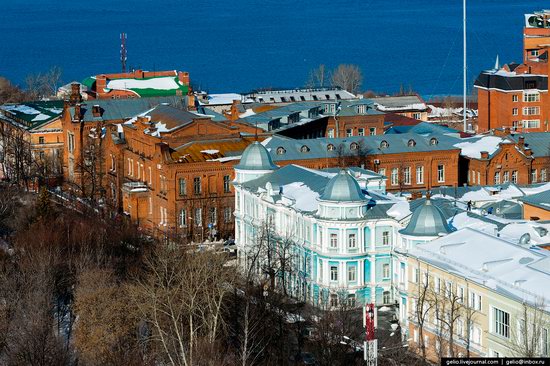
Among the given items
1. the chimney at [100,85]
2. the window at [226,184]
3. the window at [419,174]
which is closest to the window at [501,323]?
the window at [226,184]

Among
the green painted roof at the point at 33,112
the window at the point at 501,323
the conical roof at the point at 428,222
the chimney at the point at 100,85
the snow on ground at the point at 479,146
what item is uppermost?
the chimney at the point at 100,85

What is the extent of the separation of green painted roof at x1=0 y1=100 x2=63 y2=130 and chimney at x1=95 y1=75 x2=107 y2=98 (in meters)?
2.75

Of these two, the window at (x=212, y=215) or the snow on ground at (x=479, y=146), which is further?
the snow on ground at (x=479, y=146)

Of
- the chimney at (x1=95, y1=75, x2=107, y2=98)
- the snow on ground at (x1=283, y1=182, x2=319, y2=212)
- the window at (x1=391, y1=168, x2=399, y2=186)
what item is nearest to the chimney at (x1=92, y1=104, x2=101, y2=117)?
the chimney at (x1=95, y1=75, x2=107, y2=98)

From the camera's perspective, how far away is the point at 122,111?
77.8 metres

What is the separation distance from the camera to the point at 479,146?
69562 mm

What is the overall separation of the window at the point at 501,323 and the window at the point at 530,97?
45.8 m

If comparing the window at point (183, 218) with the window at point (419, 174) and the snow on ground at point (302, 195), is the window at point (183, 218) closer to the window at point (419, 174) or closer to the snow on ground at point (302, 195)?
the snow on ground at point (302, 195)

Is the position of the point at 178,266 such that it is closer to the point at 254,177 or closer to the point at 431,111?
the point at 254,177

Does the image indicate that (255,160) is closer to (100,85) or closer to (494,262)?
(494,262)

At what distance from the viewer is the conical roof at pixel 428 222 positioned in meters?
49.6

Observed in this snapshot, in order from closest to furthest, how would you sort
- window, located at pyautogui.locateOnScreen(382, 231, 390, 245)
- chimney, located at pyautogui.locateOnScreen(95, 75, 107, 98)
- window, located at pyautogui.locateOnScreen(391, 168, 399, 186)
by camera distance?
window, located at pyautogui.locateOnScreen(382, 231, 390, 245) → window, located at pyautogui.locateOnScreen(391, 168, 399, 186) → chimney, located at pyautogui.locateOnScreen(95, 75, 107, 98)

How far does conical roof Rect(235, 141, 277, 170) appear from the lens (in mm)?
60438

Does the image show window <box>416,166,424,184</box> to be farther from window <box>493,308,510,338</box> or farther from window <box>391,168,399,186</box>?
window <box>493,308,510,338</box>
